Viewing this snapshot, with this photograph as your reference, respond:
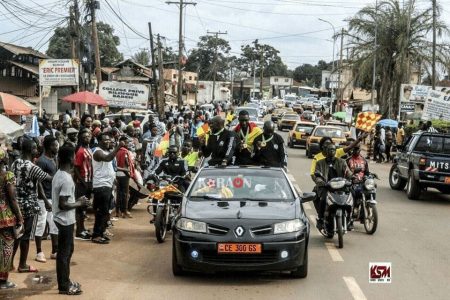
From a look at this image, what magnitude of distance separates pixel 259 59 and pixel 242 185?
133 m

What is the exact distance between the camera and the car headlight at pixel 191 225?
8.20 m

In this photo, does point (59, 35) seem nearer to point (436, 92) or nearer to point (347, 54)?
point (347, 54)

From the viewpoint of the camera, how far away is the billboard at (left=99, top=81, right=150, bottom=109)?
2550cm

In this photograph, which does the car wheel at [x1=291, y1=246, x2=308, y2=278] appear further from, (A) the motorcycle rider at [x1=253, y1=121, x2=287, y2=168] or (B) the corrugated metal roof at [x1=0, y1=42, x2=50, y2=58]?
(B) the corrugated metal roof at [x1=0, y1=42, x2=50, y2=58]

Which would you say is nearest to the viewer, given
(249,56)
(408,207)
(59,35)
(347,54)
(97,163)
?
(97,163)

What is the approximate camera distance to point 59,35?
88375 millimetres

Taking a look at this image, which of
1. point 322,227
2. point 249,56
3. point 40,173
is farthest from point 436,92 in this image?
point 249,56

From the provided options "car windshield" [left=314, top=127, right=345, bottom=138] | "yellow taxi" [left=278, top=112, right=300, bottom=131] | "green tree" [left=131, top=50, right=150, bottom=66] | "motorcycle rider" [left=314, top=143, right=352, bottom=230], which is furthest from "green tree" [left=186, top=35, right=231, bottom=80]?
"motorcycle rider" [left=314, top=143, right=352, bottom=230]

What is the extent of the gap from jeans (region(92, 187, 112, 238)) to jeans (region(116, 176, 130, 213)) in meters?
2.30

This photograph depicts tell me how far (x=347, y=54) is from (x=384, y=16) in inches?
168

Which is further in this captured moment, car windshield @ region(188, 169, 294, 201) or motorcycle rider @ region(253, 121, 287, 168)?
motorcycle rider @ region(253, 121, 287, 168)

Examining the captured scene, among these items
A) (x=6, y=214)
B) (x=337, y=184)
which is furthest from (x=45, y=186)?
(x=337, y=184)

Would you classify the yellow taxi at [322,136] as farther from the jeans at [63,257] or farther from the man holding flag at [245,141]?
the jeans at [63,257]

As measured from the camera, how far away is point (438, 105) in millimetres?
27422
